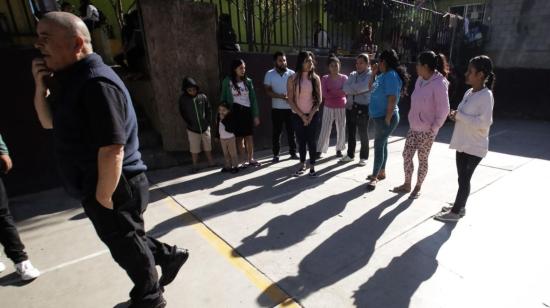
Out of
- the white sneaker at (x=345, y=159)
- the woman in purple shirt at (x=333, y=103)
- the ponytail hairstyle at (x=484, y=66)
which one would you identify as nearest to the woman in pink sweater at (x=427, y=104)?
the ponytail hairstyle at (x=484, y=66)

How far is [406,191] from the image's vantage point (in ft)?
14.1

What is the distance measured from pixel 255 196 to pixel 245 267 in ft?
5.28

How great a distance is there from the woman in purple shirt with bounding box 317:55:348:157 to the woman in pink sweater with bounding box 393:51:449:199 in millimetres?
1874

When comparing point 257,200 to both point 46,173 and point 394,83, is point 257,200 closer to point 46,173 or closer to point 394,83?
point 394,83

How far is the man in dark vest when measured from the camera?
1693 millimetres

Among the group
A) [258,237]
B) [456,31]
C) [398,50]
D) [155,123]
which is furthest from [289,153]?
[456,31]

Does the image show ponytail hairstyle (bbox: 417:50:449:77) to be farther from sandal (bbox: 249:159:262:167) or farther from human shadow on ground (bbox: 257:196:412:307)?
sandal (bbox: 249:159:262:167)

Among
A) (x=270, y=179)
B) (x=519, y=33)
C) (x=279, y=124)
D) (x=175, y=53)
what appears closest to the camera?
(x=270, y=179)

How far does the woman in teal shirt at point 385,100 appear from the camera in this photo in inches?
161

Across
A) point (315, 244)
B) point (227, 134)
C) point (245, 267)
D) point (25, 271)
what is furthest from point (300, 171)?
point (25, 271)

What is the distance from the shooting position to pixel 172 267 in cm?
245

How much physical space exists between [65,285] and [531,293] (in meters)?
3.65

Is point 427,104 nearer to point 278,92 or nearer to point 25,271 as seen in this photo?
point 278,92

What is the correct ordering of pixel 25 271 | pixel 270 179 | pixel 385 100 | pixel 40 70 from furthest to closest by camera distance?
pixel 270 179 → pixel 385 100 → pixel 25 271 → pixel 40 70
